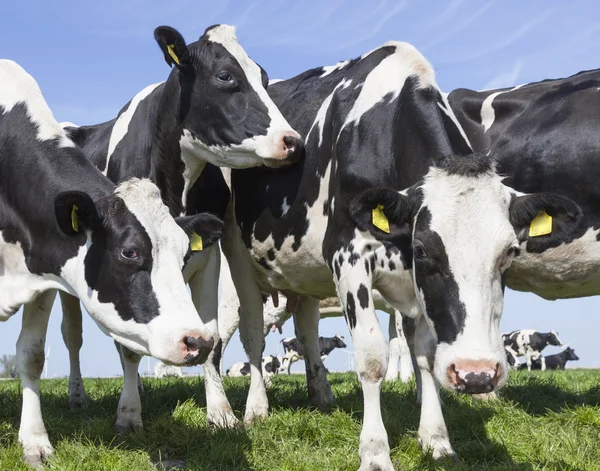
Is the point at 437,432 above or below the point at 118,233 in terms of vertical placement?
below

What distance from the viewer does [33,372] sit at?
6934 millimetres

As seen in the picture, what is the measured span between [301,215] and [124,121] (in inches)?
95.5

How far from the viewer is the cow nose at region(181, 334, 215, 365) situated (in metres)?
5.47

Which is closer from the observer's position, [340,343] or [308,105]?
[308,105]

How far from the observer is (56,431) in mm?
7328

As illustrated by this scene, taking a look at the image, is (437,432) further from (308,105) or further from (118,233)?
(308,105)

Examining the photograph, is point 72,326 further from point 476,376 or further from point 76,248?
point 476,376

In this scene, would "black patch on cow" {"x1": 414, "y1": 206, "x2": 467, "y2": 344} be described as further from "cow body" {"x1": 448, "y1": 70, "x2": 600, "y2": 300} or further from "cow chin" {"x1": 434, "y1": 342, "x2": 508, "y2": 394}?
"cow body" {"x1": 448, "y1": 70, "x2": 600, "y2": 300}

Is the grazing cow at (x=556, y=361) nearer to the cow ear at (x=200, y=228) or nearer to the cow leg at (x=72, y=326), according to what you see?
the cow leg at (x=72, y=326)

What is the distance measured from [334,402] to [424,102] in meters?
3.52

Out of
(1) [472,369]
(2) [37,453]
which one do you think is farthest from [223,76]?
(1) [472,369]

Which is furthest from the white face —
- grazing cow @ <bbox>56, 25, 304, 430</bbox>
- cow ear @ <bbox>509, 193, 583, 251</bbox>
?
grazing cow @ <bbox>56, 25, 304, 430</bbox>

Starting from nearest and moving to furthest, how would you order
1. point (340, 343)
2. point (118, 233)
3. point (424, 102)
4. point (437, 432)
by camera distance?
point (118, 233) → point (437, 432) → point (424, 102) → point (340, 343)

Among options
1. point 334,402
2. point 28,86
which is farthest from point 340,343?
point 28,86
